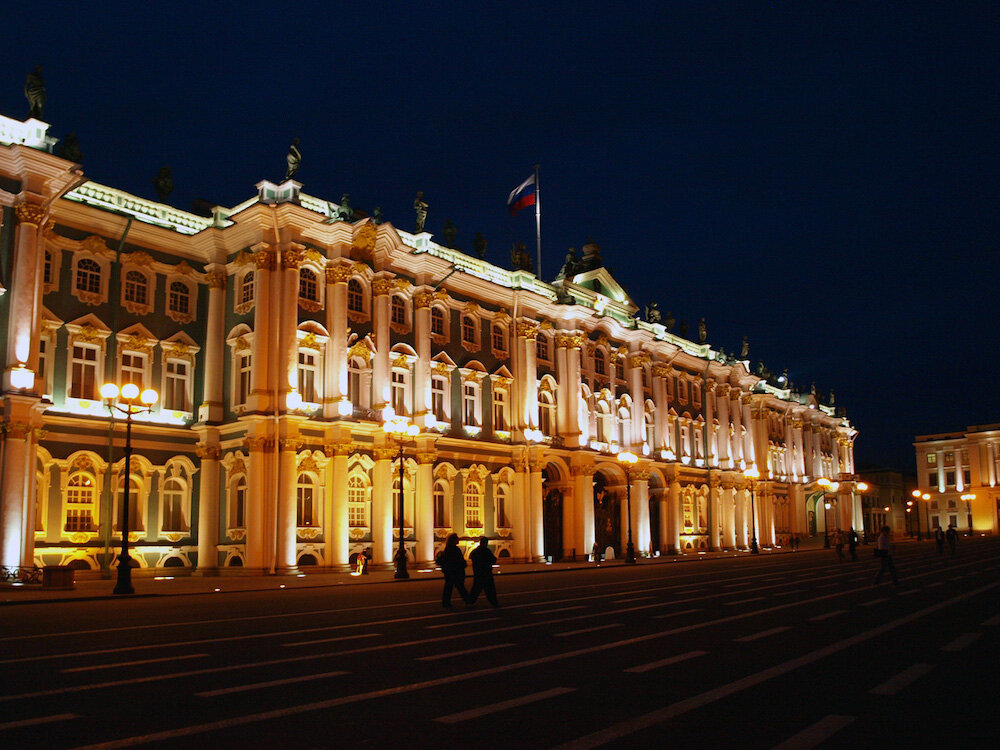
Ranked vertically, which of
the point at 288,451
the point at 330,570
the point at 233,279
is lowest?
the point at 330,570

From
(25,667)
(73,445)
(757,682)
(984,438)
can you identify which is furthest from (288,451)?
(984,438)

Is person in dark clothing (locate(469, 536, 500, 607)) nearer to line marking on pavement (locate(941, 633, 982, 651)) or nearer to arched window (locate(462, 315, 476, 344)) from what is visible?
line marking on pavement (locate(941, 633, 982, 651))

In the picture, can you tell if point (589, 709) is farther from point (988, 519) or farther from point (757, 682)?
point (988, 519)

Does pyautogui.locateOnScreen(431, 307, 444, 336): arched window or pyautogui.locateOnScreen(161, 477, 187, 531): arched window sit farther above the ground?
pyautogui.locateOnScreen(431, 307, 444, 336): arched window

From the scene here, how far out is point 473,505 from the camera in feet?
169

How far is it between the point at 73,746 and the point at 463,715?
3465 mm

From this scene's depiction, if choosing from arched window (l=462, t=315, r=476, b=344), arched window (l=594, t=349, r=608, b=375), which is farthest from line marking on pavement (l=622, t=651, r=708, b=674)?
arched window (l=594, t=349, r=608, b=375)

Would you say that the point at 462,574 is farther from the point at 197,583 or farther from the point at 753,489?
the point at 753,489

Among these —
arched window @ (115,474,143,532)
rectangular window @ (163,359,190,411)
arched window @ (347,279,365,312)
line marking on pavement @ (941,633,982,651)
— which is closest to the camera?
line marking on pavement @ (941,633,982,651)

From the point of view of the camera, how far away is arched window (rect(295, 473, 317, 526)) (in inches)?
1661

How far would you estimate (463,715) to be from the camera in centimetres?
921

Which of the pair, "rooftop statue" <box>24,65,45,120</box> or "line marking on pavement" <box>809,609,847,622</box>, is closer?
"line marking on pavement" <box>809,609,847,622</box>

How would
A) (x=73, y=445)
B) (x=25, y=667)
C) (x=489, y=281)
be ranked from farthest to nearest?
1. (x=489, y=281)
2. (x=73, y=445)
3. (x=25, y=667)

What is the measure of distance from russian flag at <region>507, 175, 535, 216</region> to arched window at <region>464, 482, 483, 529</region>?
52.3 ft
